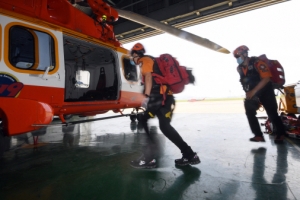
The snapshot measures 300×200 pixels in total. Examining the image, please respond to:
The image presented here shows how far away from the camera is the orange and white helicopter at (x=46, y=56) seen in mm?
2410

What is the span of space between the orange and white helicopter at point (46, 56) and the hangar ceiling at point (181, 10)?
216 centimetres

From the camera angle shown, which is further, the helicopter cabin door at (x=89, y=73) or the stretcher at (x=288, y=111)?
the helicopter cabin door at (x=89, y=73)

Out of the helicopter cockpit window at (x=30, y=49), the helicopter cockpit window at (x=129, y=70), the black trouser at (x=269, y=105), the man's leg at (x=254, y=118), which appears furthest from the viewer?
the helicopter cockpit window at (x=129, y=70)

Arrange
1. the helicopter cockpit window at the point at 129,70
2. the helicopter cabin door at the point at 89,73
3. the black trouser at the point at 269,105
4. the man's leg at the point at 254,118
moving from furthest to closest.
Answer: the helicopter cabin door at the point at 89,73
the helicopter cockpit window at the point at 129,70
the man's leg at the point at 254,118
the black trouser at the point at 269,105

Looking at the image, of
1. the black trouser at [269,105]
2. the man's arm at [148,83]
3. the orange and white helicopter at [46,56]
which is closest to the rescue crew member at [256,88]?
the black trouser at [269,105]

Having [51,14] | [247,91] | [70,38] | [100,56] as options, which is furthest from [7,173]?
Answer: [247,91]

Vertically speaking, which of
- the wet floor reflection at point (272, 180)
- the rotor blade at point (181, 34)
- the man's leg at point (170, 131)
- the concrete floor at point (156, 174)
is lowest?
the concrete floor at point (156, 174)

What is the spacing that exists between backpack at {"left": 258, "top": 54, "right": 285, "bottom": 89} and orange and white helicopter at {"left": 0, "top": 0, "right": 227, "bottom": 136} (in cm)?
168

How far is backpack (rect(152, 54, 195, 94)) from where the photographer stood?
2.52 meters

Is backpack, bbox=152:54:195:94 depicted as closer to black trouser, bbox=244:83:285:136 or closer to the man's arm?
the man's arm

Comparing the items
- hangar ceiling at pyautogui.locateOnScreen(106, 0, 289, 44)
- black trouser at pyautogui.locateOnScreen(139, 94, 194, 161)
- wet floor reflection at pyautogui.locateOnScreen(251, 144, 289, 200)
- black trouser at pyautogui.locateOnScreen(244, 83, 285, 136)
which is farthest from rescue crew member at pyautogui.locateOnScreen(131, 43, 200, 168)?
hangar ceiling at pyautogui.locateOnScreen(106, 0, 289, 44)

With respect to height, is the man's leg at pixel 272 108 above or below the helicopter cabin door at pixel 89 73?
below

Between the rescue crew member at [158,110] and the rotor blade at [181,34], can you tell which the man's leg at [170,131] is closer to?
the rescue crew member at [158,110]

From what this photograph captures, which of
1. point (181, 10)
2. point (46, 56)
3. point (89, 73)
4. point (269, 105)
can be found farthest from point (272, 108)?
point (181, 10)
